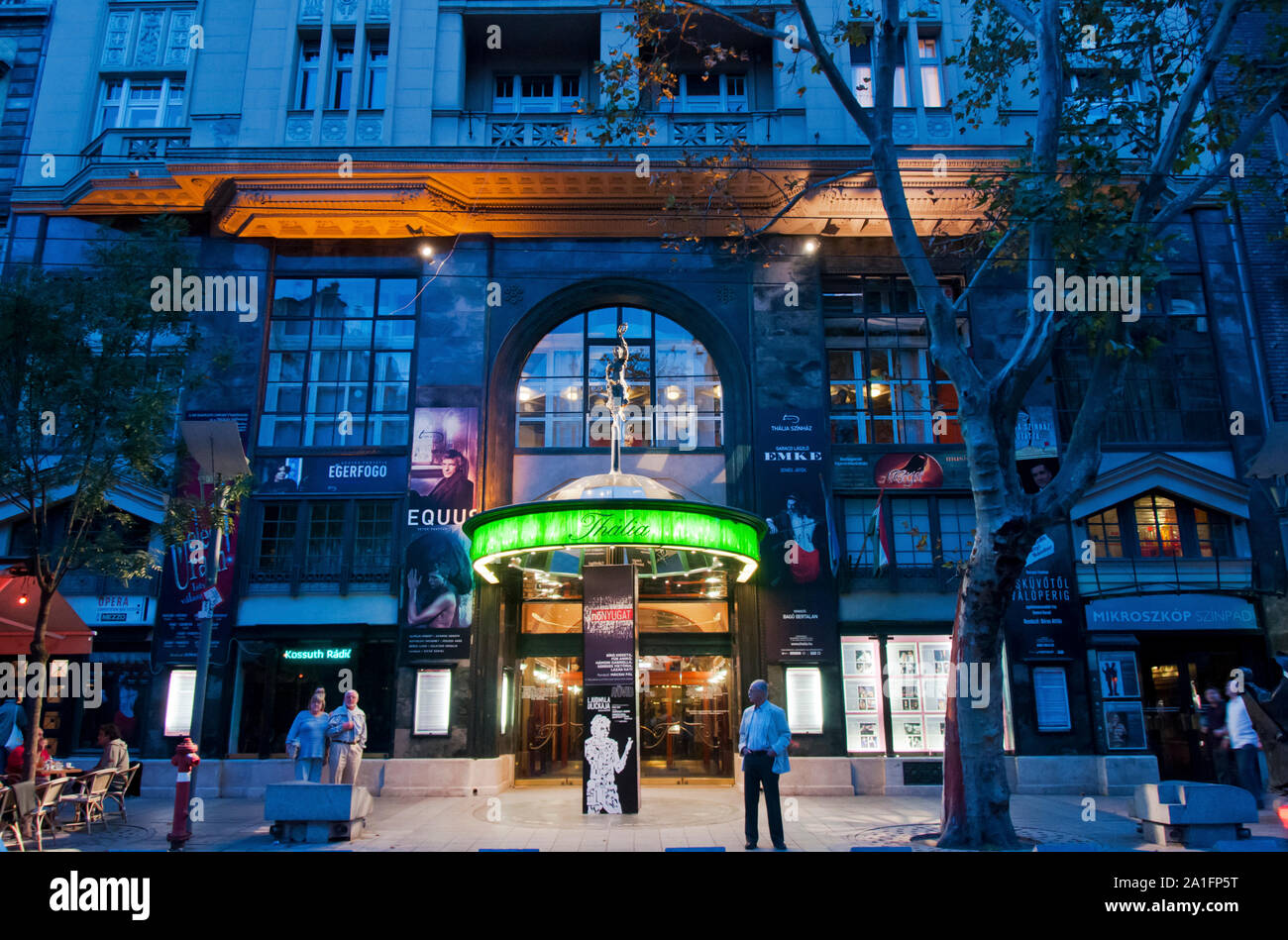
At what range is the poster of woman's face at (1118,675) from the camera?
1733 cm

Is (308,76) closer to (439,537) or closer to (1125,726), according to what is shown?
(439,537)

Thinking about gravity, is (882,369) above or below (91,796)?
above

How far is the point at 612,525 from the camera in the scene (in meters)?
14.2

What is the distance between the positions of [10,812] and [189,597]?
846 centimetres

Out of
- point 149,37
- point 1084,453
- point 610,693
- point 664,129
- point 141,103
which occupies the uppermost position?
point 149,37

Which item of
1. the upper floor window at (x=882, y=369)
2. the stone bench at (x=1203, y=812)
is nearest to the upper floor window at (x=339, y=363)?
the upper floor window at (x=882, y=369)

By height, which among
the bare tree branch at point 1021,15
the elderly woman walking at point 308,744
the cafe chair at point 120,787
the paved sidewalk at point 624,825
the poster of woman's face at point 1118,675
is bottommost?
the paved sidewalk at point 624,825

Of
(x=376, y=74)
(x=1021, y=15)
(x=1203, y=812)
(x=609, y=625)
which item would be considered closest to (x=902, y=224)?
(x=1021, y=15)

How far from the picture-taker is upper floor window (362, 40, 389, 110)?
20.2 m

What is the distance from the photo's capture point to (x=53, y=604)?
14.4m

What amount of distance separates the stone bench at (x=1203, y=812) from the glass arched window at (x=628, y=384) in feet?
36.7

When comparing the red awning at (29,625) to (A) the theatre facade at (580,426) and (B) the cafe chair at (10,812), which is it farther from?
(B) the cafe chair at (10,812)

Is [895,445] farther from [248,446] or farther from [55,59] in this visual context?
[55,59]

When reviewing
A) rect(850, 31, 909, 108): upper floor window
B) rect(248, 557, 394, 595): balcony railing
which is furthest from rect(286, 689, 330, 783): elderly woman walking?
rect(850, 31, 909, 108): upper floor window
